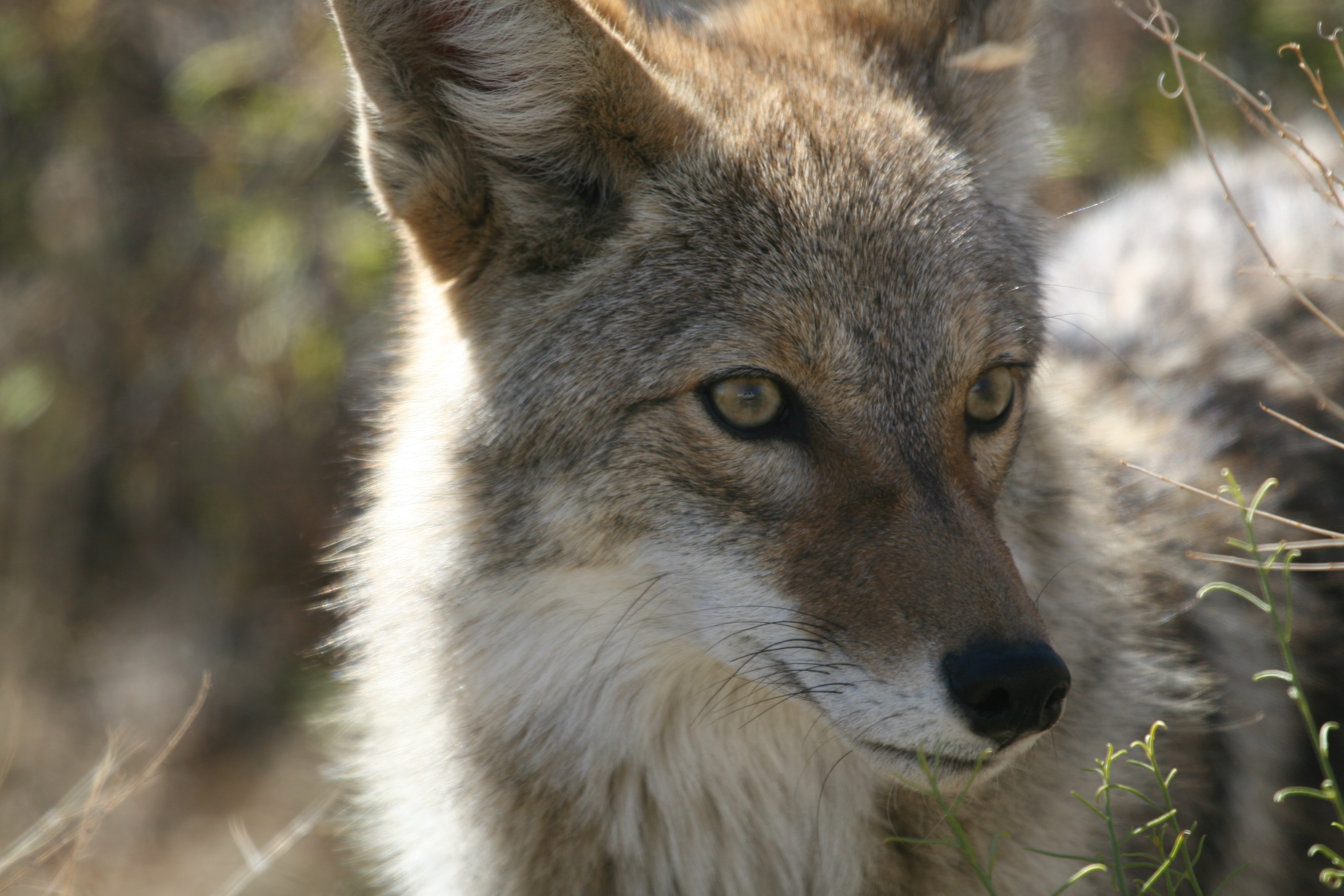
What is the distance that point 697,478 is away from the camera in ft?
8.66

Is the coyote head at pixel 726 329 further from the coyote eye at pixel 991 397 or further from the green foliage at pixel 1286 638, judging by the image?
the green foliage at pixel 1286 638

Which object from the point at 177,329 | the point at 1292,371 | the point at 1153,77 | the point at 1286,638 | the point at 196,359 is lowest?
the point at 1286,638

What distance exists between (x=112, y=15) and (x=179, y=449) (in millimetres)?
2143

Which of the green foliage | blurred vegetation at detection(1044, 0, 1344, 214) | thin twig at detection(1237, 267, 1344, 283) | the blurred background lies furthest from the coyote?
blurred vegetation at detection(1044, 0, 1344, 214)

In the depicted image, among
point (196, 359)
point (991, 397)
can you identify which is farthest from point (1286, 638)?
point (196, 359)

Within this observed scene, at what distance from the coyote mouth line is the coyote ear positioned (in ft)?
4.50

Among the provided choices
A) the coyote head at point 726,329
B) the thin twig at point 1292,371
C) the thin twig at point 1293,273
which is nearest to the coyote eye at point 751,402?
the coyote head at point 726,329

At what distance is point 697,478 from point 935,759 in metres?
0.77

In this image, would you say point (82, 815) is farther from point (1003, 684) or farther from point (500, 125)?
point (1003, 684)

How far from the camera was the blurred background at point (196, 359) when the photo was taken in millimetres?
5520

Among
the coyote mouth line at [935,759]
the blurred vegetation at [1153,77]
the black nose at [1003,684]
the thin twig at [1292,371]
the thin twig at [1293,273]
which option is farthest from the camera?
the blurred vegetation at [1153,77]

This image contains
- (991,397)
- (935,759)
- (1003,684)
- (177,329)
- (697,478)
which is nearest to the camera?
(1003,684)

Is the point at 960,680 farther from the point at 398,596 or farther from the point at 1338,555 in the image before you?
the point at 1338,555

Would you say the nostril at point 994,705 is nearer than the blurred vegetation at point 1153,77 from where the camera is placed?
Yes
